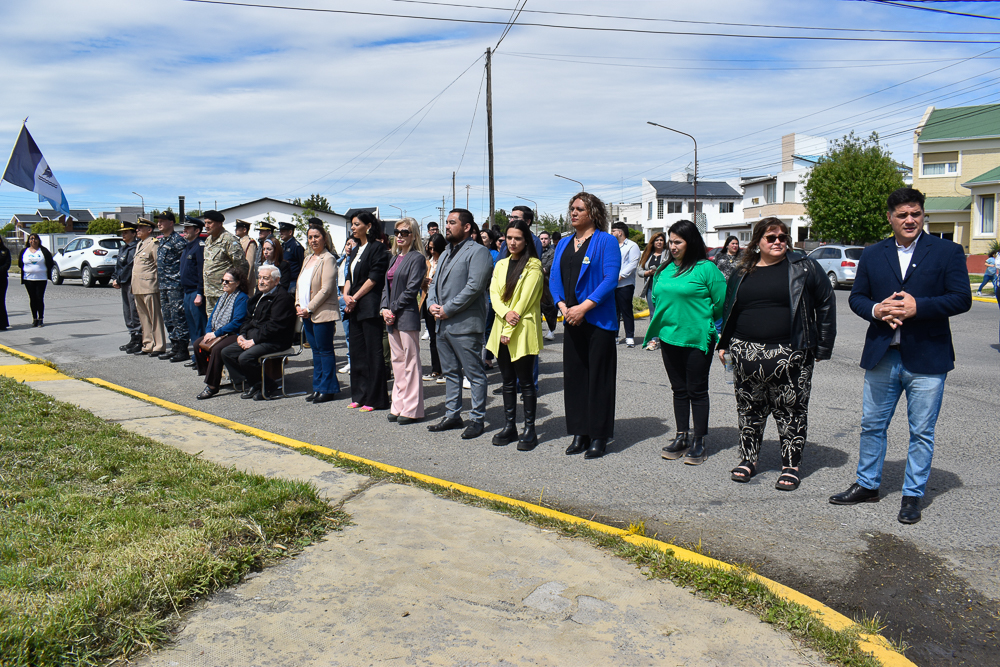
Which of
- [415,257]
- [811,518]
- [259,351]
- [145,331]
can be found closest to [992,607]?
[811,518]

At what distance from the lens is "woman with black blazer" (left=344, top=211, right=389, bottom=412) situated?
7.75m

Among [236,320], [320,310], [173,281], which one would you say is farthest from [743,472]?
[173,281]

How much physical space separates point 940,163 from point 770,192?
2345cm

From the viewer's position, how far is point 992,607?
12.0 ft

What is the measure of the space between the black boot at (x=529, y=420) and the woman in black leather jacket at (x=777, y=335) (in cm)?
172

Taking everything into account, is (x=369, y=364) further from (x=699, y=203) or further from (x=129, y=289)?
(x=699, y=203)

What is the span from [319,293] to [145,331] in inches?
200

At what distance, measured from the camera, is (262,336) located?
8.70 m

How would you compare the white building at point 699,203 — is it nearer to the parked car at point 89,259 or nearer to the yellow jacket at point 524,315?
the parked car at point 89,259

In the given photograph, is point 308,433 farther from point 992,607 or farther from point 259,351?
point 992,607

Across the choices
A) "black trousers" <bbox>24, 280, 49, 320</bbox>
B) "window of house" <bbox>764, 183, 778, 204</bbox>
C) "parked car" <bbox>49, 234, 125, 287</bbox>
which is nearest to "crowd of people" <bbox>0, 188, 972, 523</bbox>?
"black trousers" <bbox>24, 280, 49, 320</bbox>

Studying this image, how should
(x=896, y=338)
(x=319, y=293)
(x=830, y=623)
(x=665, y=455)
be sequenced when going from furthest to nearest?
1. (x=319, y=293)
2. (x=665, y=455)
3. (x=896, y=338)
4. (x=830, y=623)

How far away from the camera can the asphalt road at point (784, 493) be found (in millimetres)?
3818

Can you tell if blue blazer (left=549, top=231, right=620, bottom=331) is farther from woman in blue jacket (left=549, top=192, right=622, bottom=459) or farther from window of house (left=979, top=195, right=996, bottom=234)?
window of house (left=979, top=195, right=996, bottom=234)
